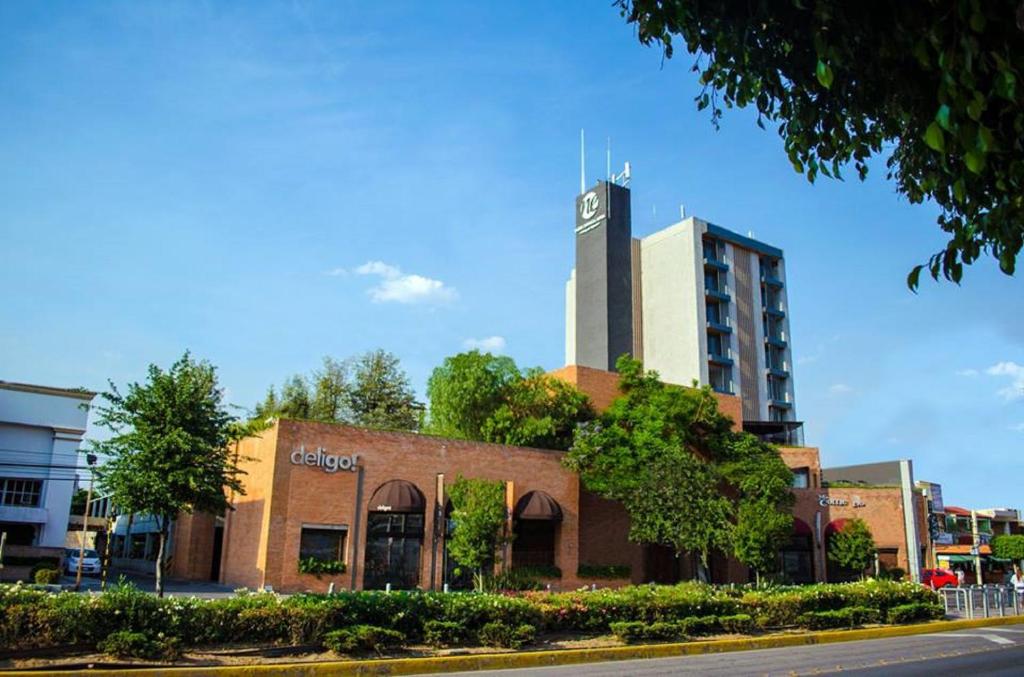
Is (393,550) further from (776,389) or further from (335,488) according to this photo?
(776,389)

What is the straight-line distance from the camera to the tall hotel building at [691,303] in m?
57.8

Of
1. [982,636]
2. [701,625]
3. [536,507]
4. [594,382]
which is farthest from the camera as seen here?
[594,382]

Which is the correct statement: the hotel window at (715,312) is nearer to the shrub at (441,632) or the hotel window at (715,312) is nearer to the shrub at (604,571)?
the shrub at (604,571)

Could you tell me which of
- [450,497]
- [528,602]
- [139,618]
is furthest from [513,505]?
[139,618]

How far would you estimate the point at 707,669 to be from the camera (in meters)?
14.4

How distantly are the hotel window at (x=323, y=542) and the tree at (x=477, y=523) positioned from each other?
4009mm

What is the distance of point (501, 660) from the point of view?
14250 mm

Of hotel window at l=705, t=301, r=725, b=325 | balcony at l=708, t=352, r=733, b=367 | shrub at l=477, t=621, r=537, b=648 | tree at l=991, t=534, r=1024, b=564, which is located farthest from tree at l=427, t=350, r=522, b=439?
tree at l=991, t=534, r=1024, b=564

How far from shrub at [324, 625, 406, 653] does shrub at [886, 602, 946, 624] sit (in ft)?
54.2

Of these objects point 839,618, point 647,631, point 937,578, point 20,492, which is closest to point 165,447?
point 647,631

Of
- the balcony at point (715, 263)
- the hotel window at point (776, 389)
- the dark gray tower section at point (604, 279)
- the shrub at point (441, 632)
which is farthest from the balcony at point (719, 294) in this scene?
the shrub at point (441, 632)

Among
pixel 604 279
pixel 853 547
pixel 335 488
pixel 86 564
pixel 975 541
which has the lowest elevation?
pixel 86 564

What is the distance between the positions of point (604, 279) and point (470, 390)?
2256 cm

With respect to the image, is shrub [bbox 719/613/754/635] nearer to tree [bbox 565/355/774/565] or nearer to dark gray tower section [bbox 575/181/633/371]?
tree [bbox 565/355/774/565]
